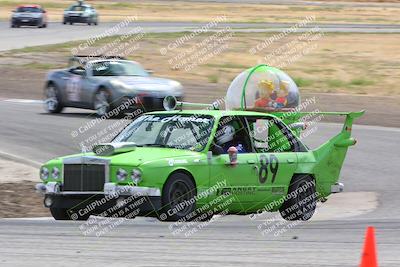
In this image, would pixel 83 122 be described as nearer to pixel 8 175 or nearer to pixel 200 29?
pixel 8 175

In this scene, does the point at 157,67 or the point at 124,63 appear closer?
the point at 124,63

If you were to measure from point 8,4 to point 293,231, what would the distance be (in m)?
74.7

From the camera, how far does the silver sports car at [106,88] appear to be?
80.4 ft

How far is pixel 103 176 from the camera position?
12.1 m

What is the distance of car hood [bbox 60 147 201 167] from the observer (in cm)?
1202

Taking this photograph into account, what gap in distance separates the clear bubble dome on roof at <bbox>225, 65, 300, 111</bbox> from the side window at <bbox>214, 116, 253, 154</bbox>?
1.83m

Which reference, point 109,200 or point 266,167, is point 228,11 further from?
point 109,200

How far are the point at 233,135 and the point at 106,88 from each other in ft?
38.9

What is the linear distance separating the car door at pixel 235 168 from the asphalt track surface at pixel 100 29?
3338 cm

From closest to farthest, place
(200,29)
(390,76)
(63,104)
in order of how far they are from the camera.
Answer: (63,104) → (390,76) → (200,29)

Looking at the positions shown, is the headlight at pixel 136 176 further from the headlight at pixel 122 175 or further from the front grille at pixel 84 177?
the front grille at pixel 84 177

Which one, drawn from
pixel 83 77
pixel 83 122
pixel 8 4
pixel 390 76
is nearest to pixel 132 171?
pixel 83 122

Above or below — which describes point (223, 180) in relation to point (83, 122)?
above

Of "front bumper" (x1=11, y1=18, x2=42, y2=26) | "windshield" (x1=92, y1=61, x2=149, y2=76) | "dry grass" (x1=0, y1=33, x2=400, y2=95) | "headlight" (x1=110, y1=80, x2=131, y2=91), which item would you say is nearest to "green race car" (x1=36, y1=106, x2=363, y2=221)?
"headlight" (x1=110, y1=80, x2=131, y2=91)
